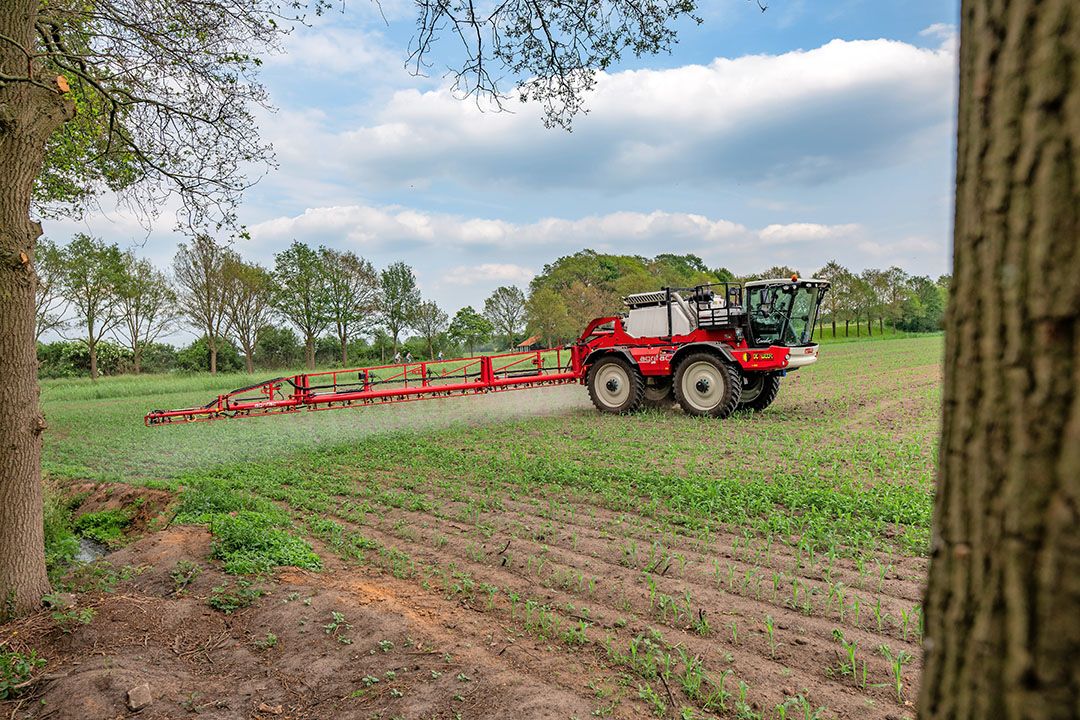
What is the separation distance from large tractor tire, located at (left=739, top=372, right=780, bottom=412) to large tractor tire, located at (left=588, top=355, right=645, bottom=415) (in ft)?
6.29

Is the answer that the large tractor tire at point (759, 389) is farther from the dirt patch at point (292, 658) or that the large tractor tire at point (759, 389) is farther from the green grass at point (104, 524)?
the green grass at point (104, 524)

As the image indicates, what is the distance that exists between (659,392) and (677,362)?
3.57ft

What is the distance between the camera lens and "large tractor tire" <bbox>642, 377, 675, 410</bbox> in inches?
486

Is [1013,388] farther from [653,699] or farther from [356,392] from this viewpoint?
[356,392]

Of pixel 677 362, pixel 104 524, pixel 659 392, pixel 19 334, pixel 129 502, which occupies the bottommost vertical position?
pixel 104 524

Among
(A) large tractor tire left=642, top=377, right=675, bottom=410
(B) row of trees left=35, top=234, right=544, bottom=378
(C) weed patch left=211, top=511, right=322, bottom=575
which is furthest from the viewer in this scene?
(B) row of trees left=35, top=234, right=544, bottom=378

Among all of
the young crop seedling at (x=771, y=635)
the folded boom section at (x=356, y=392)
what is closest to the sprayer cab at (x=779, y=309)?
the folded boom section at (x=356, y=392)

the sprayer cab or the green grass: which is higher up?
the sprayer cab

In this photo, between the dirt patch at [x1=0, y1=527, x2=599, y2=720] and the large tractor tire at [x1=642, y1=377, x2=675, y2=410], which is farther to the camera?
the large tractor tire at [x1=642, y1=377, x2=675, y2=410]

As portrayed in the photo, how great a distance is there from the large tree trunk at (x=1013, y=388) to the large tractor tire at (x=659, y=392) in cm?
1135

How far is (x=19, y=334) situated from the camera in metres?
3.73

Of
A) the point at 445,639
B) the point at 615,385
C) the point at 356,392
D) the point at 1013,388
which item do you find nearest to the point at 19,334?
the point at 445,639

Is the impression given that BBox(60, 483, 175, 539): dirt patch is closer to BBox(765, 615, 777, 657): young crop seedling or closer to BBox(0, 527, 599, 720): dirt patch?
BBox(0, 527, 599, 720): dirt patch

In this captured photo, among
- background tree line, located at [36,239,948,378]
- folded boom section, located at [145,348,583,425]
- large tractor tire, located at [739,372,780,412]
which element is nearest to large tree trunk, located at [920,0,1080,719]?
folded boom section, located at [145,348,583,425]
